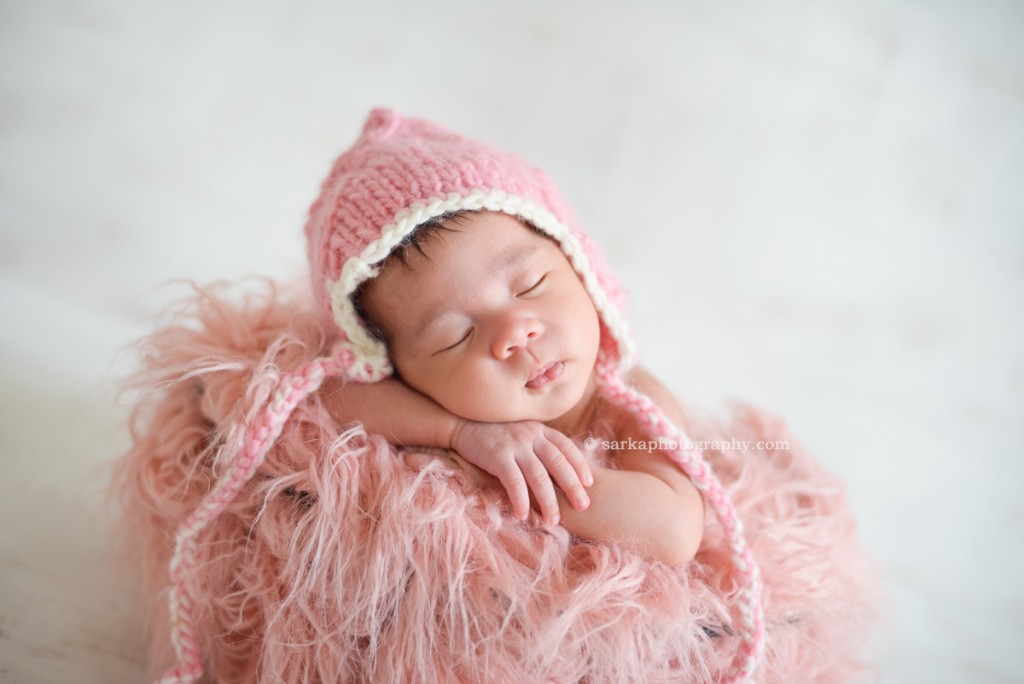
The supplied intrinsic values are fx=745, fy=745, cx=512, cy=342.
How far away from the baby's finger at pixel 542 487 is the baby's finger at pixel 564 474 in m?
0.01

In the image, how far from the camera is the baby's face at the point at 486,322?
0.94 metres

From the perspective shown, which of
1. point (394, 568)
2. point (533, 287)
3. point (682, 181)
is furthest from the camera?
point (682, 181)

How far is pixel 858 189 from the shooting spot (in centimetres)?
168

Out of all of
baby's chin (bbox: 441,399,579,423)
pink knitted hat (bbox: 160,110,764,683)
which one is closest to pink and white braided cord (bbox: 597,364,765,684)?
pink knitted hat (bbox: 160,110,764,683)

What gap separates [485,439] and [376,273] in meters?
0.26

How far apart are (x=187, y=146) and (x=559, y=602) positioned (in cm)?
136

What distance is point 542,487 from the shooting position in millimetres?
921

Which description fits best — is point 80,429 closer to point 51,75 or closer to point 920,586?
point 51,75

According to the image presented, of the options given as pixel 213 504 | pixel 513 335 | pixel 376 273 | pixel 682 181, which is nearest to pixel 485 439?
pixel 513 335

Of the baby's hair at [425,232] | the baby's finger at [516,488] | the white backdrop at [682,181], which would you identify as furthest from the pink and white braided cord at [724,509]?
the white backdrop at [682,181]

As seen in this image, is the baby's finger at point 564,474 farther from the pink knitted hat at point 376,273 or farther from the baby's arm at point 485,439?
the pink knitted hat at point 376,273

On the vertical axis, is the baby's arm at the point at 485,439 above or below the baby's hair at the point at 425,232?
below

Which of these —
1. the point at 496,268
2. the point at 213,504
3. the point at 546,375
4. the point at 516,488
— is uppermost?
the point at 496,268

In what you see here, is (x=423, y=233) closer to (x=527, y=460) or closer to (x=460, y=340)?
(x=460, y=340)
